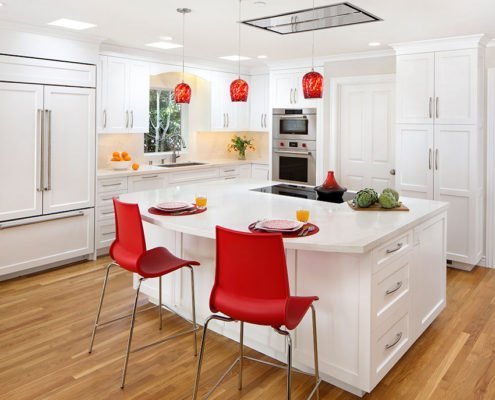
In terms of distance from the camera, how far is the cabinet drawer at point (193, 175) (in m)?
6.10

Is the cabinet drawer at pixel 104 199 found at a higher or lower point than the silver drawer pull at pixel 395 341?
higher

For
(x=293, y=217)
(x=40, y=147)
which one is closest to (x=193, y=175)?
(x=40, y=147)

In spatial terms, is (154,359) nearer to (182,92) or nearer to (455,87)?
(182,92)

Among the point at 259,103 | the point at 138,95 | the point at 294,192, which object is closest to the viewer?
the point at 294,192

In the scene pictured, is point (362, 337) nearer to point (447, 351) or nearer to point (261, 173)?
point (447, 351)

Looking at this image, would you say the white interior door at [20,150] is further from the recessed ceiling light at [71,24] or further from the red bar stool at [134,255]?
the red bar stool at [134,255]

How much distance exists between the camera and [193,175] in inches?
252

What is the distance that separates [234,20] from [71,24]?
1574 millimetres

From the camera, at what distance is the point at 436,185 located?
5.08 metres

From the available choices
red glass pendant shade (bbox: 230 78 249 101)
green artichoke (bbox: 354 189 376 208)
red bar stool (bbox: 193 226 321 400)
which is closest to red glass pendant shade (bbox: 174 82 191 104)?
red glass pendant shade (bbox: 230 78 249 101)

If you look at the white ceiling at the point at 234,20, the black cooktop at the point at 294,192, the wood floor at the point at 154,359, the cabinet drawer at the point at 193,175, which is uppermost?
the white ceiling at the point at 234,20

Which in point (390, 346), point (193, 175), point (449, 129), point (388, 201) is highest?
point (449, 129)

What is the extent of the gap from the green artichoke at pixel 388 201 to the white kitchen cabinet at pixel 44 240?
10.8 feet

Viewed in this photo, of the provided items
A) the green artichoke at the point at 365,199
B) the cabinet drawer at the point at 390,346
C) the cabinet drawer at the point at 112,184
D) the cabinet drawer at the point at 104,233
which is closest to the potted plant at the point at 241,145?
the cabinet drawer at the point at 112,184
